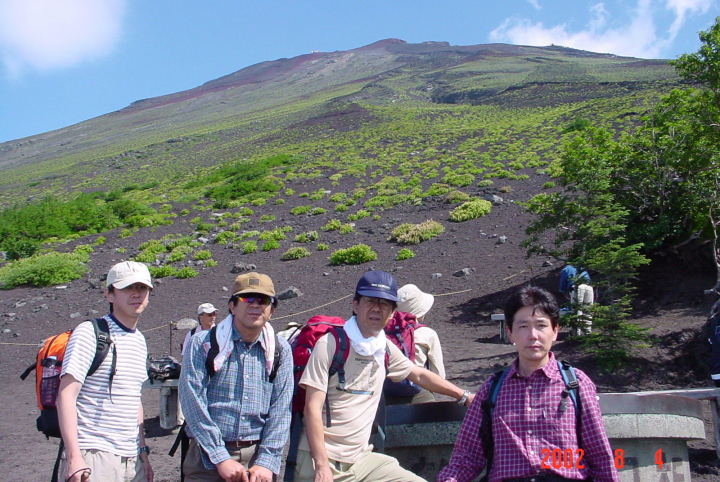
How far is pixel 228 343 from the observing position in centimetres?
286

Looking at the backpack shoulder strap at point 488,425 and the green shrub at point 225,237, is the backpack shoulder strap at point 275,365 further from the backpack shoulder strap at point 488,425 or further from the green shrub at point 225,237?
the green shrub at point 225,237

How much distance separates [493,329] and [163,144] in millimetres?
60369

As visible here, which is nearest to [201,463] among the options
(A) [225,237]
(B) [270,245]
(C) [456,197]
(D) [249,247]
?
(B) [270,245]

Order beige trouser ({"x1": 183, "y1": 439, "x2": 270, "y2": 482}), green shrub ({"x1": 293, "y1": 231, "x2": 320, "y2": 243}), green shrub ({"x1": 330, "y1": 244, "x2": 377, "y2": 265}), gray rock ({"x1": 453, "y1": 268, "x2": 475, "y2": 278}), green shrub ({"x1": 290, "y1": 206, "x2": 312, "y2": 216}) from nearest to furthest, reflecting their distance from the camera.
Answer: beige trouser ({"x1": 183, "y1": 439, "x2": 270, "y2": 482}) < gray rock ({"x1": 453, "y1": 268, "x2": 475, "y2": 278}) < green shrub ({"x1": 330, "y1": 244, "x2": 377, "y2": 265}) < green shrub ({"x1": 293, "y1": 231, "x2": 320, "y2": 243}) < green shrub ({"x1": 290, "y1": 206, "x2": 312, "y2": 216})

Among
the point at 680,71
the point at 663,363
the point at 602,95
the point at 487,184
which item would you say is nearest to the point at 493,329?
the point at 663,363

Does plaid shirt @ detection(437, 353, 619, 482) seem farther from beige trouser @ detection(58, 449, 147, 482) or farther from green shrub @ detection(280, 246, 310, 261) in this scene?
green shrub @ detection(280, 246, 310, 261)

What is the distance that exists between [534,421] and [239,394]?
1318mm

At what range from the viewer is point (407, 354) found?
3.62 m

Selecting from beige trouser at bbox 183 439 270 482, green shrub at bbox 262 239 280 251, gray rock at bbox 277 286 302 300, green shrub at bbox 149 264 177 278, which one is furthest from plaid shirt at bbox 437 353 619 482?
green shrub at bbox 262 239 280 251

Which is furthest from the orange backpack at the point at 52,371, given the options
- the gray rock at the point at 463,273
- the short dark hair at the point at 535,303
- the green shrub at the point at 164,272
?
the green shrub at the point at 164,272

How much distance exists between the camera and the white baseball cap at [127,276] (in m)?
2.93

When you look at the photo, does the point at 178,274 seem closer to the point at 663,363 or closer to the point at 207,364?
the point at 663,363

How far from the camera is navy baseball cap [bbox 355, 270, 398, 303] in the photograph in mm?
2916

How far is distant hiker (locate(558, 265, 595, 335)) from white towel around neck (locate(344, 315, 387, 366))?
5529 millimetres
